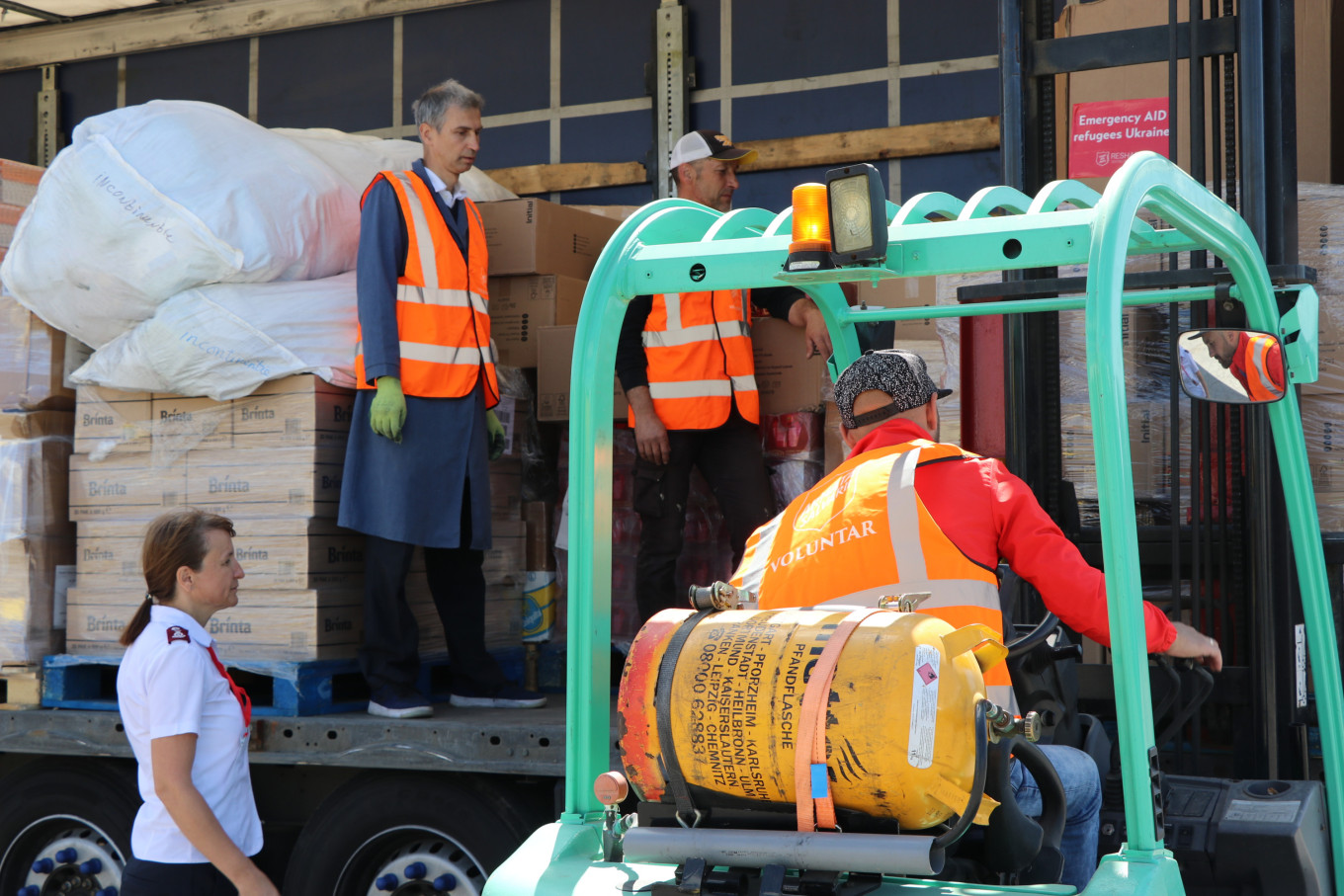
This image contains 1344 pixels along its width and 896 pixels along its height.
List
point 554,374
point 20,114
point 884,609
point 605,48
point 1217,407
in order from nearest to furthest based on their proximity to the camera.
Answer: point 884,609
point 1217,407
point 554,374
point 605,48
point 20,114

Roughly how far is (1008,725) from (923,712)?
0.22m

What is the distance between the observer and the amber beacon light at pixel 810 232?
2393 mm

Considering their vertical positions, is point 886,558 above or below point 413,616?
above

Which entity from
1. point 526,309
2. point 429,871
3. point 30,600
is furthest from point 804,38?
point 429,871

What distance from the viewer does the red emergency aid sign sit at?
458cm

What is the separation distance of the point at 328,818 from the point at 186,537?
3.94ft

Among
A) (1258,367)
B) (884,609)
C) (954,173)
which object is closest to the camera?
(884,609)

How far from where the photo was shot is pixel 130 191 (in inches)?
183

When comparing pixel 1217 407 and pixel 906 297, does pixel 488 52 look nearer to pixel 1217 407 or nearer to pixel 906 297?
pixel 906 297

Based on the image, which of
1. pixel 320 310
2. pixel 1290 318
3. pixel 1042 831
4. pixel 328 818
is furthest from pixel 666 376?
pixel 1042 831

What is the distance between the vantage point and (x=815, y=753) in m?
2.12

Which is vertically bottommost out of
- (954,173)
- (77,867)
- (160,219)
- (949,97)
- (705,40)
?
(77,867)

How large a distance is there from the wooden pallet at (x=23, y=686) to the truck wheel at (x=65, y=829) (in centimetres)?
22

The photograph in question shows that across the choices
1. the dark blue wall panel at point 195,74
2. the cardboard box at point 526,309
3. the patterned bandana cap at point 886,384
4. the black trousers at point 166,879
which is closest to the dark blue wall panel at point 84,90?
the dark blue wall panel at point 195,74
